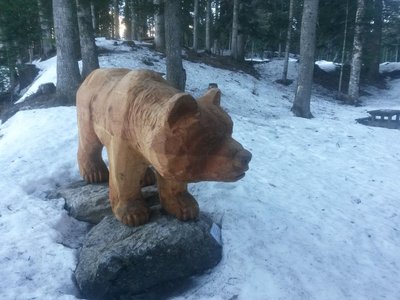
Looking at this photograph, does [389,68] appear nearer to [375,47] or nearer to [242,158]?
[375,47]

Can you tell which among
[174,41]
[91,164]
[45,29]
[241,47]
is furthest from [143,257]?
[241,47]

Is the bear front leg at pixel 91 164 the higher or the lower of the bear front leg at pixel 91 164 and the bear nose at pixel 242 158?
the lower

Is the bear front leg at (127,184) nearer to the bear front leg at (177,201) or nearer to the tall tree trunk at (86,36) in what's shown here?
the bear front leg at (177,201)

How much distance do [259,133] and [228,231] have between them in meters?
4.63

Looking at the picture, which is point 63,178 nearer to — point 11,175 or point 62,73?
point 11,175

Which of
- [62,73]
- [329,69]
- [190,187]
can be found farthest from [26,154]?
[329,69]

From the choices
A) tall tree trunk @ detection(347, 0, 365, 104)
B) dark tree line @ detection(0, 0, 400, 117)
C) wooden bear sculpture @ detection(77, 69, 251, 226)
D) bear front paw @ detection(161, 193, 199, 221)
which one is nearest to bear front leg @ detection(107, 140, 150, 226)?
wooden bear sculpture @ detection(77, 69, 251, 226)

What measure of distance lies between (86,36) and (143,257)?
26.2ft

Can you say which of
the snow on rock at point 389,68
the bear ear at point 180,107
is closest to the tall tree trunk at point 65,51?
the bear ear at point 180,107

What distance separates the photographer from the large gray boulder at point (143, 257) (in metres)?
3.46

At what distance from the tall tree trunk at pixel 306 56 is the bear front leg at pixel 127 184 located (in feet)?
31.0

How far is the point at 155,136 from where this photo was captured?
9.25 feet

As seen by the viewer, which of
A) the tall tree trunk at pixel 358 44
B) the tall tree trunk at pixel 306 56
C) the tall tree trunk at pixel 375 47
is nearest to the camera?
the tall tree trunk at pixel 306 56

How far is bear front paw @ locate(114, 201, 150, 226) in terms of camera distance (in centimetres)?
369
